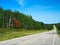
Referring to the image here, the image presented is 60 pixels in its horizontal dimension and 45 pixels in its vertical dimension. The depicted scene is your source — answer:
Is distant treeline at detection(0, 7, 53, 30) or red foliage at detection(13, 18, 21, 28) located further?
red foliage at detection(13, 18, 21, 28)

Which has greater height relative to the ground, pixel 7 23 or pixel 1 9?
pixel 1 9

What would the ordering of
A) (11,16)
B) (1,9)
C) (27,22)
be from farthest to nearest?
(27,22)
(11,16)
(1,9)

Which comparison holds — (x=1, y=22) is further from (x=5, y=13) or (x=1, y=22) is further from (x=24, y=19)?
(x=24, y=19)

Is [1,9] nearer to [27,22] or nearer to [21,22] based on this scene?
[21,22]

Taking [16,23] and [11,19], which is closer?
[16,23]

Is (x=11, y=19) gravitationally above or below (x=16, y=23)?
above

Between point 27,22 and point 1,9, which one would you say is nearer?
point 1,9

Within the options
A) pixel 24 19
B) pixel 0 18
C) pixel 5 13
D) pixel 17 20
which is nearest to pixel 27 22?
pixel 24 19

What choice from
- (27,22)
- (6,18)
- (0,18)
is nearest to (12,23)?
(6,18)

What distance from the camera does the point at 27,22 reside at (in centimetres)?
16062

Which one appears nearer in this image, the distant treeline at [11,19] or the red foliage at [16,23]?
the distant treeline at [11,19]

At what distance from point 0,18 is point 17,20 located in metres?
20.7

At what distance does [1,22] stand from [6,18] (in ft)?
45.7

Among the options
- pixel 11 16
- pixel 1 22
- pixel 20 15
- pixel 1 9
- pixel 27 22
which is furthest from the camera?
pixel 27 22
